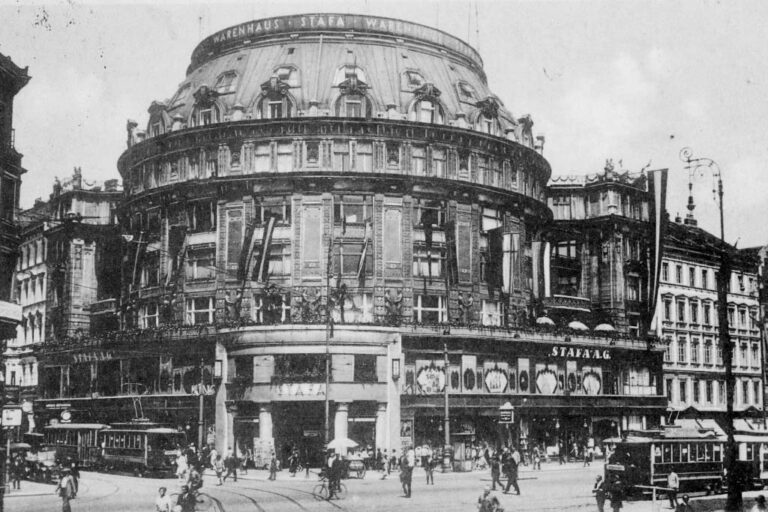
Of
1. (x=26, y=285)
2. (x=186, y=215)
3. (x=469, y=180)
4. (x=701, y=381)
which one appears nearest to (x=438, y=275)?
(x=469, y=180)

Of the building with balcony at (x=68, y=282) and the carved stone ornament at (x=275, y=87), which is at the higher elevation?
the carved stone ornament at (x=275, y=87)

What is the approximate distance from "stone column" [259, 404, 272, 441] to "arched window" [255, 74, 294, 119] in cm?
2180

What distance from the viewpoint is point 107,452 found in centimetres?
5997

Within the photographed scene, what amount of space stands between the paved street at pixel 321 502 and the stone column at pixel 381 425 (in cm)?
787

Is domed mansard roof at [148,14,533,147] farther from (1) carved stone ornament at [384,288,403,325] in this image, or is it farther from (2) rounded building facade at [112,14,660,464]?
(1) carved stone ornament at [384,288,403,325]

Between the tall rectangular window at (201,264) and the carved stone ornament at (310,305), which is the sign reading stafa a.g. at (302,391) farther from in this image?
the tall rectangular window at (201,264)

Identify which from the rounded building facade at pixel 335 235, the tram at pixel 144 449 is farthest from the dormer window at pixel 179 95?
the tram at pixel 144 449

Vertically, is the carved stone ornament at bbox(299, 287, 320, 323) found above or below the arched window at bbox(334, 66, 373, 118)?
below

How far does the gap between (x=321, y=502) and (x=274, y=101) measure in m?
40.9

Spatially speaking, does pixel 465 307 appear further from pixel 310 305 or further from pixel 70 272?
pixel 70 272

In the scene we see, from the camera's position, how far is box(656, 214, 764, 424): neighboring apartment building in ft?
301

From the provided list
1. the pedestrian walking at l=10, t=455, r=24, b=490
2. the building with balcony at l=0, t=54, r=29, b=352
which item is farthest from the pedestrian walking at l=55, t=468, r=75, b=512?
the building with balcony at l=0, t=54, r=29, b=352

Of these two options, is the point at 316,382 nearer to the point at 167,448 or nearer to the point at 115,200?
the point at 167,448

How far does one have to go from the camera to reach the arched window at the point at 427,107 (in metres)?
74.1
